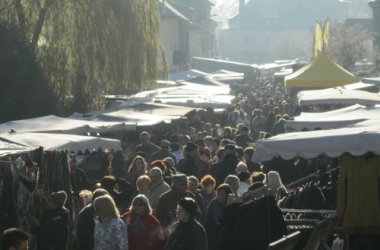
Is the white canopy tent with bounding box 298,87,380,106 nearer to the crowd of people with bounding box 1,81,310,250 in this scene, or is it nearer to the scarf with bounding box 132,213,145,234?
the crowd of people with bounding box 1,81,310,250

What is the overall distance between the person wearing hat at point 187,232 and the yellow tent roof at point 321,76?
18648mm

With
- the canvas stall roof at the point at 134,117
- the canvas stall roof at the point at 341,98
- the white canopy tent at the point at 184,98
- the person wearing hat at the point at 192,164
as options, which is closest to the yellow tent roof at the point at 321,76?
the white canopy tent at the point at 184,98

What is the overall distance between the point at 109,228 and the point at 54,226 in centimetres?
87

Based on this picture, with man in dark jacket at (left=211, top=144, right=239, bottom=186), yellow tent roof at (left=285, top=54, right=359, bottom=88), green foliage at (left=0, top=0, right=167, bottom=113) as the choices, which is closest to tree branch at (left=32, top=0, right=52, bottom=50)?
green foliage at (left=0, top=0, right=167, bottom=113)

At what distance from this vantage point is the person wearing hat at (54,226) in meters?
11.1

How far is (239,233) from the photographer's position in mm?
10359

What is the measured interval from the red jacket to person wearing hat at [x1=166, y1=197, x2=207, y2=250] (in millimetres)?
297

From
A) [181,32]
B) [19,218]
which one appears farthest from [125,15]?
[181,32]

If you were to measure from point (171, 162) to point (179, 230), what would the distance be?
22.5 ft

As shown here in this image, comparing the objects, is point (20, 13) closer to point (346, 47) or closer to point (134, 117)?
point (134, 117)

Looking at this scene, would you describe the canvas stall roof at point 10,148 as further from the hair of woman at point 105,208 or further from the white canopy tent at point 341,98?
the white canopy tent at point 341,98

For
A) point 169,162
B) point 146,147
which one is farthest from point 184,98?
point 169,162

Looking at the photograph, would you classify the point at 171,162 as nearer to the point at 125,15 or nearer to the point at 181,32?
the point at 125,15

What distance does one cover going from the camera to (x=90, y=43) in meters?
26.9
